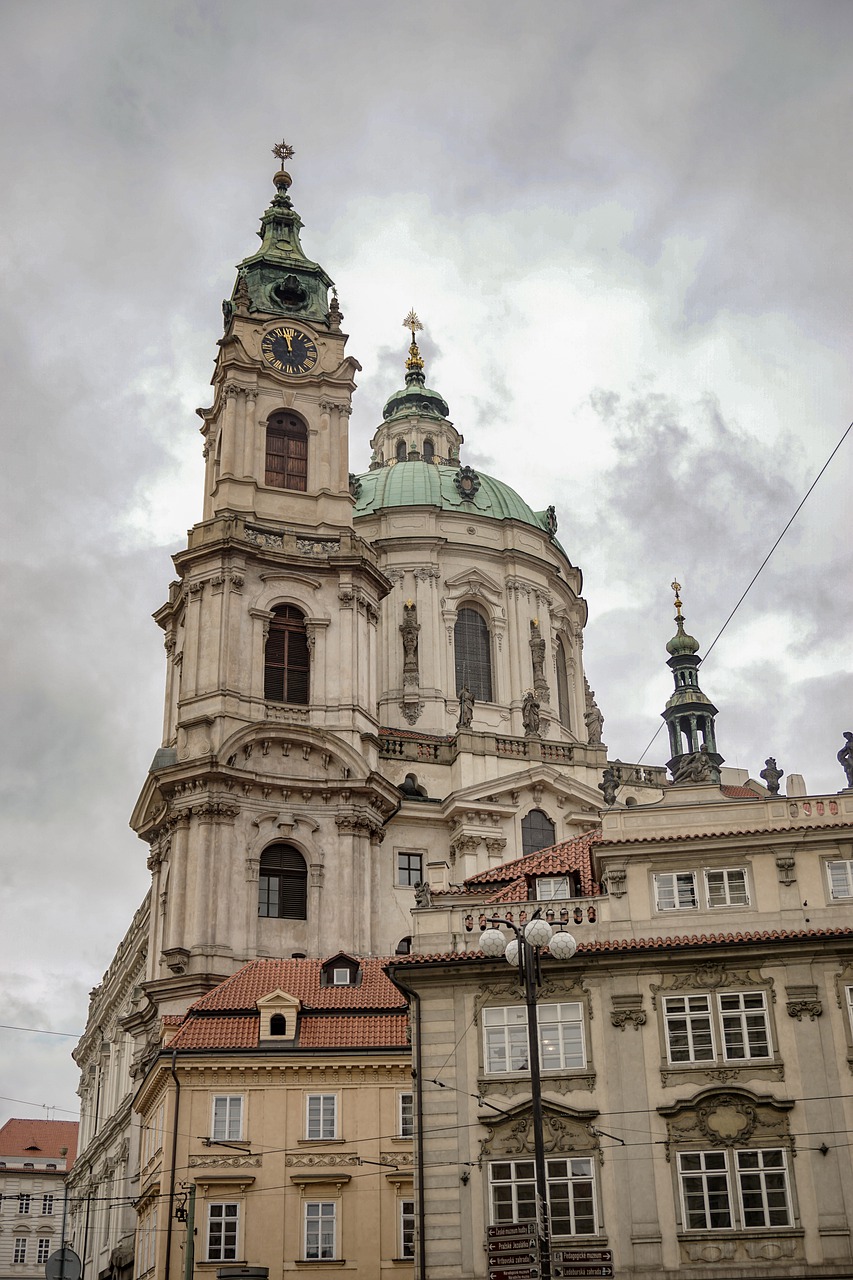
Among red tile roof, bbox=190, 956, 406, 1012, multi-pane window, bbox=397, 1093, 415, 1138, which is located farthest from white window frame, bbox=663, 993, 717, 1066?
red tile roof, bbox=190, 956, 406, 1012

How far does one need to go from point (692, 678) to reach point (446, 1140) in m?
52.9

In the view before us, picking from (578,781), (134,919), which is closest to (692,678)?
(578,781)

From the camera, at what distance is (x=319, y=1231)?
3838cm

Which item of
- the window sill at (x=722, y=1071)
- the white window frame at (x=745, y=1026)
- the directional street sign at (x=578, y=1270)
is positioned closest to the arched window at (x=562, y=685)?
the white window frame at (x=745, y=1026)

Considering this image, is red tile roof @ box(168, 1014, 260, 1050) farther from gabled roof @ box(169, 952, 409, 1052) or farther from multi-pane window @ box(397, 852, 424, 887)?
multi-pane window @ box(397, 852, 424, 887)

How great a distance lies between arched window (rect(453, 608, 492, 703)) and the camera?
7031 cm

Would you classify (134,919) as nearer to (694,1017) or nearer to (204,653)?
(204,653)

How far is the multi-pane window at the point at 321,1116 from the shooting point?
39250 mm

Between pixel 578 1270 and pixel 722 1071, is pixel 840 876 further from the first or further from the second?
pixel 578 1270

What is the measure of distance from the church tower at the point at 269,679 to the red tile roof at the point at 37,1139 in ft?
206

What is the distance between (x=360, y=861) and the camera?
183 ft

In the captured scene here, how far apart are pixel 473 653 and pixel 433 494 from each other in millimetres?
8972

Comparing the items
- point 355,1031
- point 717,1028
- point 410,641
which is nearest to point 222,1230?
point 355,1031

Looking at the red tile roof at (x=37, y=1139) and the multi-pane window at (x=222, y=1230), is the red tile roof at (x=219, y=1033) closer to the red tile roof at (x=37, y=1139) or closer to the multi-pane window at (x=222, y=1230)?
the multi-pane window at (x=222, y=1230)
